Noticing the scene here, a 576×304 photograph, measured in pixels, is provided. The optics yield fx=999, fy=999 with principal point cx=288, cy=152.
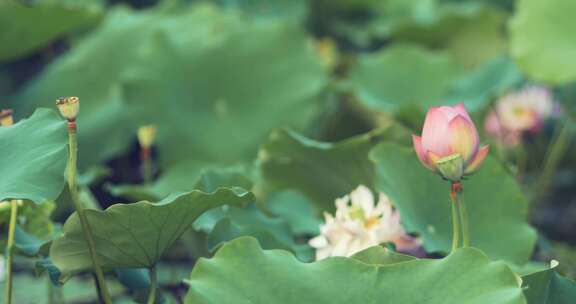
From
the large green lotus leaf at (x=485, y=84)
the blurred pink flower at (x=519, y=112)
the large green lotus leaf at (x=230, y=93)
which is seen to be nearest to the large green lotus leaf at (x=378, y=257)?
the large green lotus leaf at (x=230, y=93)

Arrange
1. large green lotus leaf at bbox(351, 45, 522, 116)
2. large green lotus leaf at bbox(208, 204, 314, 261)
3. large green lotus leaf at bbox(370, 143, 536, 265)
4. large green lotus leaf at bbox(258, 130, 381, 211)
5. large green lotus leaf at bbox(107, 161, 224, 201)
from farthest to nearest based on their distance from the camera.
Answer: large green lotus leaf at bbox(351, 45, 522, 116) → large green lotus leaf at bbox(107, 161, 224, 201) → large green lotus leaf at bbox(258, 130, 381, 211) → large green lotus leaf at bbox(370, 143, 536, 265) → large green lotus leaf at bbox(208, 204, 314, 261)

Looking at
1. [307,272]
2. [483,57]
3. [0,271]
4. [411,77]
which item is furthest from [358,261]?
[483,57]

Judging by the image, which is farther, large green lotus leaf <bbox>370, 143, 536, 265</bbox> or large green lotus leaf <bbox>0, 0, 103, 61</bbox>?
large green lotus leaf <bbox>0, 0, 103, 61</bbox>

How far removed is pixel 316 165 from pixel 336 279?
619 millimetres

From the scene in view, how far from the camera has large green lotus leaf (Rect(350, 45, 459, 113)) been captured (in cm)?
229

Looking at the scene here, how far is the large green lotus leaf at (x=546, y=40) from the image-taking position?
6.40 feet

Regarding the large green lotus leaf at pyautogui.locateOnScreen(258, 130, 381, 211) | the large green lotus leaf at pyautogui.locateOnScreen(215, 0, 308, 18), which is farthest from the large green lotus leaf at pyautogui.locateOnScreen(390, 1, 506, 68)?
the large green lotus leaf at pyautogui.locateOnScreen(258, 130, 381, 211)

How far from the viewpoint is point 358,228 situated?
1209 millimetres

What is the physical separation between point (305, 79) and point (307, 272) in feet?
3.94

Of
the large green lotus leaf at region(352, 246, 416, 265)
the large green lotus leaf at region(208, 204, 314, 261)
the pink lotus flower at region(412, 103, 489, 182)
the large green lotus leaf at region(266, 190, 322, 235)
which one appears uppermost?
the pink lotus flower at region(412, 103, 489, 182)

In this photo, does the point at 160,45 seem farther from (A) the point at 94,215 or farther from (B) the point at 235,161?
(A) the point at 94,215

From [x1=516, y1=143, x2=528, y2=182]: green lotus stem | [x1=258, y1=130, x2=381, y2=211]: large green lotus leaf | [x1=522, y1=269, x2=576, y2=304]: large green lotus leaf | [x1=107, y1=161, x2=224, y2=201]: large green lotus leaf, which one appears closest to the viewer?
[x1=522, y1=269, x2=576, y2=304]: large green lotus leaf

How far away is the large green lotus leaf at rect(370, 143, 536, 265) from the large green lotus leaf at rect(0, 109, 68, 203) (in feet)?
1.42

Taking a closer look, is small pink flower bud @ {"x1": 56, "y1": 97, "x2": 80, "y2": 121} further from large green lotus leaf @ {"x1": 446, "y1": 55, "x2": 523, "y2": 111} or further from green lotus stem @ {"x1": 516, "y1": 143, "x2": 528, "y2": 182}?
green lotus stem @ {"x1": 516, "y1": 143, "x2": 528, "y2": 182}
